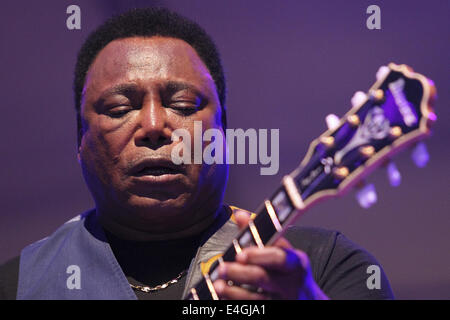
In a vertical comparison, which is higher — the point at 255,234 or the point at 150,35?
the point at 150,35

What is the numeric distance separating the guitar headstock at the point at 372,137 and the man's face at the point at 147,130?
0.41 meters

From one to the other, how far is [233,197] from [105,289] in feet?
2.51

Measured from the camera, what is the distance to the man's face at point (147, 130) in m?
1.46

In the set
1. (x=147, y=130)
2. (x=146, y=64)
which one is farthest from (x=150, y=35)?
(x=147, y=130)

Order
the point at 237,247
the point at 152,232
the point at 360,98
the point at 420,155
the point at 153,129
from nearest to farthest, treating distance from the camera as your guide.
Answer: the point at 420,155
the point at 360,98
the point at 237,247
the point at 153,129
the point at 152,232

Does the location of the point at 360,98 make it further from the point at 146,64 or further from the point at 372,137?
the point at 146,64

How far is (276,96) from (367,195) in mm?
1104

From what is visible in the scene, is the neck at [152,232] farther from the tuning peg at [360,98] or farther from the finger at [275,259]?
the tuning peg at [360,98]

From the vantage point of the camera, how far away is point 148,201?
146cm

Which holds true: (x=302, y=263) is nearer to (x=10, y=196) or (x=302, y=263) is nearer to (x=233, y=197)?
(x=233, y=197)

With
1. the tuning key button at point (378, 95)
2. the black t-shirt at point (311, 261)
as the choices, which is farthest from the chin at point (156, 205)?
the tuning key button at point (378, 95)

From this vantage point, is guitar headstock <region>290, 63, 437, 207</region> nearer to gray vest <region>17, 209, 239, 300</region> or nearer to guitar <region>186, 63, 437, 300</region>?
guitar <region>186, 63, 437, 300</region>

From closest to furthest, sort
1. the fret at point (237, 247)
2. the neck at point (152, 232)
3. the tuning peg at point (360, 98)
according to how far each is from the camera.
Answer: the tuning peg at point (360, 98), the fret at point (237, 247), the neck at point (152, 232)

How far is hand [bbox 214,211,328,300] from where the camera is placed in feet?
3.52
